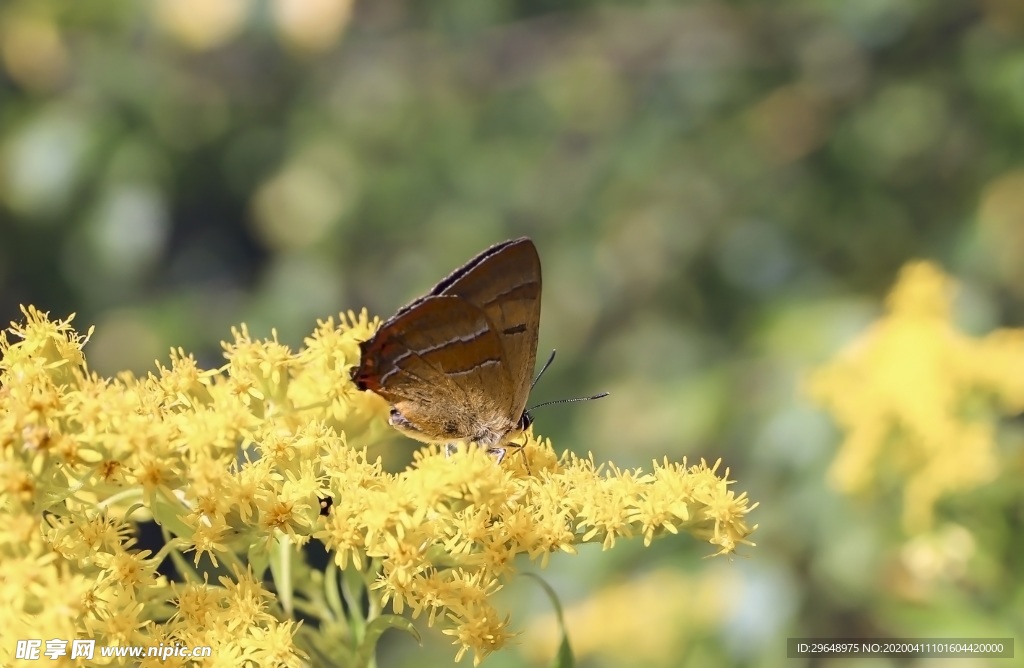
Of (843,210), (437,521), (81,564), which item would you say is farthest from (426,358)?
(843,210)

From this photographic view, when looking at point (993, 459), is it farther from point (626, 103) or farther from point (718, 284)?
point (626, 103)

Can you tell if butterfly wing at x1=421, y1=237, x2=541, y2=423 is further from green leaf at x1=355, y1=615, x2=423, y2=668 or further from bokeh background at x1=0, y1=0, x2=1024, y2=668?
bokeh background at x1=0, y1=0, x2=1024, y2=668

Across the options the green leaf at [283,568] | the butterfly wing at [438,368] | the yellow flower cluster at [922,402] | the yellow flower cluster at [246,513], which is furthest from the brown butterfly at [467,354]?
the yellow flower cluster at [922,402]

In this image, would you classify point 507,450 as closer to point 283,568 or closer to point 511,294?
point 511,294

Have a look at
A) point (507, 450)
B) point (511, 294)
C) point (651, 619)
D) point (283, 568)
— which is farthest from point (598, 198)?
point (283, 568)

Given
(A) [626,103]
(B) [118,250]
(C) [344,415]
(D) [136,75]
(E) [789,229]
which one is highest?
(A) [626,103]

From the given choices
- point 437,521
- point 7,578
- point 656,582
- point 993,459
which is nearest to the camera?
point 7,578

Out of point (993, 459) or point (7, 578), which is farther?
point (993, 459)
